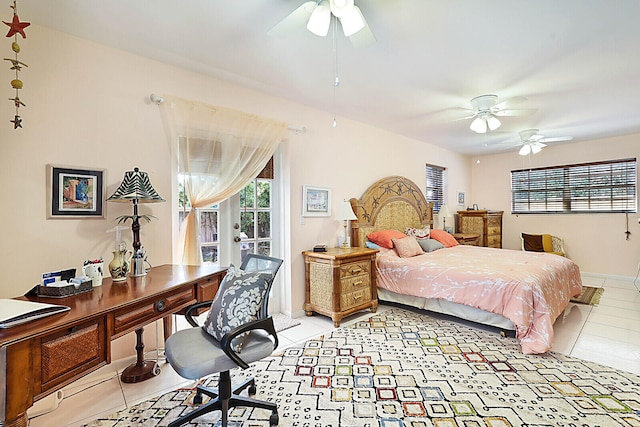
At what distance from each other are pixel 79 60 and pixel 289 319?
2980 millimetres

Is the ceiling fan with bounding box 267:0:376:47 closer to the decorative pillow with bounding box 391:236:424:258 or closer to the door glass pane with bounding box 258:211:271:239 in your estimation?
the door glass pane with bounding box 258:211:271:239

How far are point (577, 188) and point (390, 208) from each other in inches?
152

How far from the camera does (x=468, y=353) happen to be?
8.78ft

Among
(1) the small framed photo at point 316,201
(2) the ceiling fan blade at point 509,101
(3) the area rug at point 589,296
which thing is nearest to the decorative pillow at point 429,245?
(1) the small framed photo at point 316,201

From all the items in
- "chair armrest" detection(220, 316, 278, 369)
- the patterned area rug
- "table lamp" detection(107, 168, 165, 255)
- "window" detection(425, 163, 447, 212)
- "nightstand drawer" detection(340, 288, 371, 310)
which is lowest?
the patterned area rug

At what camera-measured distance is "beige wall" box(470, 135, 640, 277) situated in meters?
5.24

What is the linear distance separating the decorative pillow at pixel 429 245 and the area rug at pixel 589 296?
1.84 metres

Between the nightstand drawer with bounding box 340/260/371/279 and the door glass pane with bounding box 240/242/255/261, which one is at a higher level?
the door glass pane with bounding box 240/242/255/261

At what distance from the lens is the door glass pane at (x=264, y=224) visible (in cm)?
Result: 360

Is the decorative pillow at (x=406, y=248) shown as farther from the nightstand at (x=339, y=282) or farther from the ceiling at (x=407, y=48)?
the ceiling at (x=407, y=48)

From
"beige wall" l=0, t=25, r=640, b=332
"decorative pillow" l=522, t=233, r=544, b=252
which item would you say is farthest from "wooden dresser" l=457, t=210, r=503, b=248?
"beige wall" l=0, t=25, r=640, b=332

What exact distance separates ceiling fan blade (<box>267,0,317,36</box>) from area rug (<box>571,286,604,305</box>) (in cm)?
479

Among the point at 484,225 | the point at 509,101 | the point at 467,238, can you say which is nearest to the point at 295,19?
the point at 509,101

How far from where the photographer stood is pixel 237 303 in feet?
5.68
